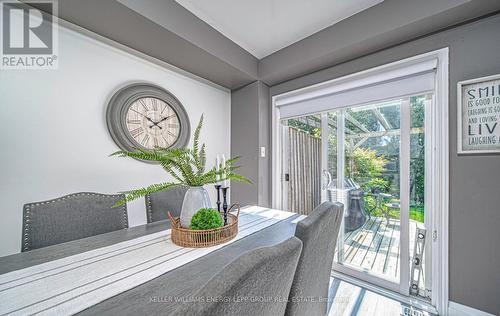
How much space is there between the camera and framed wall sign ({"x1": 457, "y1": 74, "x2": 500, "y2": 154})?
4.11ft

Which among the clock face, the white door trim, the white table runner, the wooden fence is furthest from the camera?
the wooden fence

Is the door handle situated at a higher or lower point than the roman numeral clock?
lower

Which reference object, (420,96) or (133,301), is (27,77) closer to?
(133,301)

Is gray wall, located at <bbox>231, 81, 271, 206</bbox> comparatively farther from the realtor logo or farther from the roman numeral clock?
the realtor logo

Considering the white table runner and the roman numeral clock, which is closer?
the white table runner

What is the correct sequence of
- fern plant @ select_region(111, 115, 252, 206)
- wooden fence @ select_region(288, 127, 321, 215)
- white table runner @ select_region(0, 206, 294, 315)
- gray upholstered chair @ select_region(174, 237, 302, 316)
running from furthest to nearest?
wooden fence @ select_region(288, 127, 321, 215)
fern plant @ select_region(111, 115, 252, 206)
white table runner @ select_region(0, 206, 294, 315)
gray upholstered chair @ select_region(174, 237, 302, 316)

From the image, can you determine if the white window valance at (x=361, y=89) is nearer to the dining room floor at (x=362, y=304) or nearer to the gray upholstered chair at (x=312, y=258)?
the gray upholstered chair at (x=312, y=258)

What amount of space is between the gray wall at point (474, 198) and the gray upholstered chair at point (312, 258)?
1171 mm

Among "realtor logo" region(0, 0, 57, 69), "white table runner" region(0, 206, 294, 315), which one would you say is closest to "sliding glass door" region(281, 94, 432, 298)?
"white table runner" region(0, 206, 294, 315)

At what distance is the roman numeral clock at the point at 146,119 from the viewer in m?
1.65

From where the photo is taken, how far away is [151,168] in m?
1.94

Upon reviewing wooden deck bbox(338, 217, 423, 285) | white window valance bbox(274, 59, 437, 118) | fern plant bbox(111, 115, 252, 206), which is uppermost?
white window valance bbox(274, 59, 437, 118)

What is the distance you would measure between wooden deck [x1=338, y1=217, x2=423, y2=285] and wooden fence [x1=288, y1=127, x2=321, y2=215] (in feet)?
1.70

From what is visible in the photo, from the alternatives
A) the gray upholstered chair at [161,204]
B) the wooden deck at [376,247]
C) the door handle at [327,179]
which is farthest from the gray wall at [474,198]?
the gray upholstered chair at [161,204]
